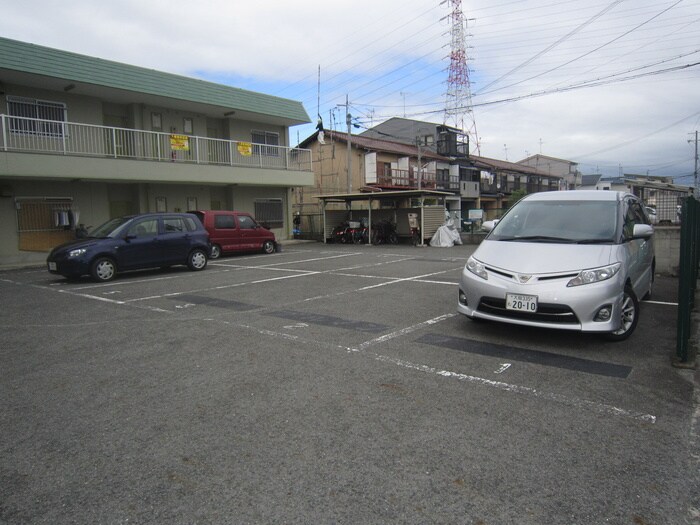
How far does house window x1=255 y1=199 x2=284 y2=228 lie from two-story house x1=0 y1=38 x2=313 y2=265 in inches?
13.8

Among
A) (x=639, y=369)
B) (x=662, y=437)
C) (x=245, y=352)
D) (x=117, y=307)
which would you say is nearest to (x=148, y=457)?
(x=245, y=352)

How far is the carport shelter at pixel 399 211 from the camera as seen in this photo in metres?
20.6

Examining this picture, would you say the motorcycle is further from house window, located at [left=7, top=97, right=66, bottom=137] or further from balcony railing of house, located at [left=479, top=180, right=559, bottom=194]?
balcony railing of house, located at [left=479, top=180, right=559, bottom=194]

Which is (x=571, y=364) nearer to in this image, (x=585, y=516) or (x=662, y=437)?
(x=662, y=437)

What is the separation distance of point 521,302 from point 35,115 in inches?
662

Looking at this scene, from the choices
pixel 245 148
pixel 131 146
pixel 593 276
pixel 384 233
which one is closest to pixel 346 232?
pixel 384 233

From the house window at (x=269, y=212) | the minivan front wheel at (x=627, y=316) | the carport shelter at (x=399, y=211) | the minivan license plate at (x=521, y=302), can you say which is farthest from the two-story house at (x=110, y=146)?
the minivan front wheel at (x=627, y=316)

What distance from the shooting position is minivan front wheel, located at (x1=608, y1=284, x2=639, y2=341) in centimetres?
498

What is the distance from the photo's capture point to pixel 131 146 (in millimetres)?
17219

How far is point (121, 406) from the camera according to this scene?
11.8 feet

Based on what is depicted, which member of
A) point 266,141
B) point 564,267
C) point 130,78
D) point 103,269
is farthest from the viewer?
point 266,141

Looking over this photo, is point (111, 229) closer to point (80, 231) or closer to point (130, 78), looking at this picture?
point (80, 231)

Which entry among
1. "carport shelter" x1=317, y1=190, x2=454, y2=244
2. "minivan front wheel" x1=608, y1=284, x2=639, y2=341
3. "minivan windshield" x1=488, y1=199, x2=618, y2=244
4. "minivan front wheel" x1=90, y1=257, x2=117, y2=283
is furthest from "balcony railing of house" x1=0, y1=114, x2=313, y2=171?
"minivan front wheel" x1=608, y1=284, x2=639, y2=341

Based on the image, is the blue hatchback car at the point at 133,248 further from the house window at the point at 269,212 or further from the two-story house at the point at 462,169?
the two-story house at the point at 462,169
